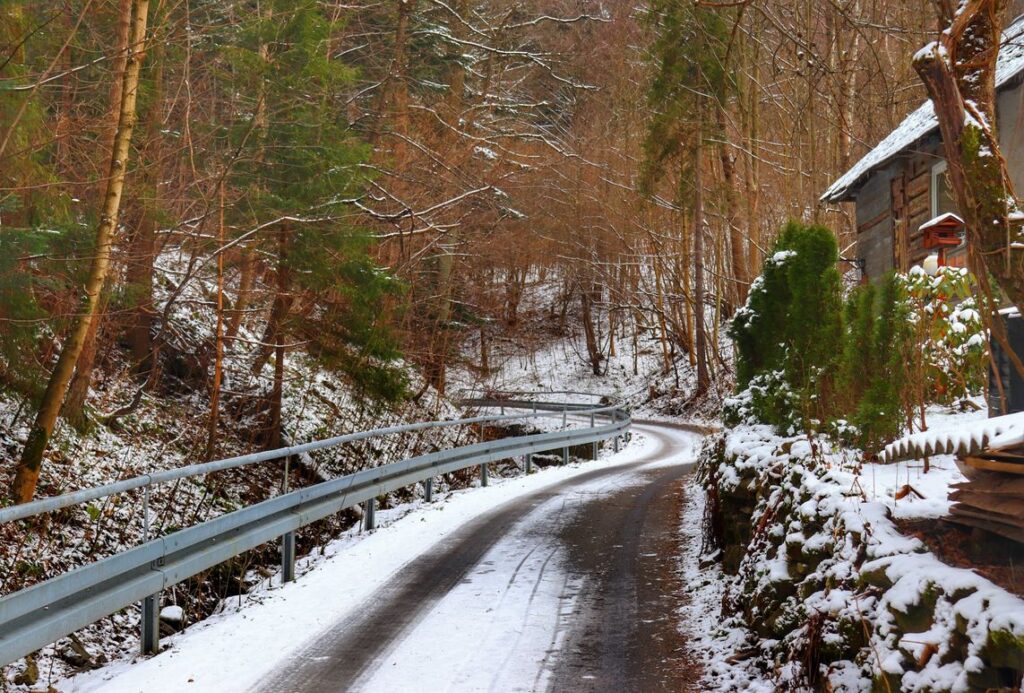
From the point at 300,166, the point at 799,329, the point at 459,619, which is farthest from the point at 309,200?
the point at 459,619

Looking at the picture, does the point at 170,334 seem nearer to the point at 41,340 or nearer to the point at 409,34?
the point at 41,340

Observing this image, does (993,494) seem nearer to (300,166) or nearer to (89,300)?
(89,300)

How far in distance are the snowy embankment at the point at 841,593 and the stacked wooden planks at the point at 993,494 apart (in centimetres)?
31

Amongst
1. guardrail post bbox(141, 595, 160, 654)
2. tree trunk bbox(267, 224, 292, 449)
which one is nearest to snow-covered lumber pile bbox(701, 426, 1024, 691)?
guardrail post bbox(141, 595, 160, 654)

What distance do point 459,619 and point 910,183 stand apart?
16.5 m

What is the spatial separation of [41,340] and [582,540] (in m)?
8.12

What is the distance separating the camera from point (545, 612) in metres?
7.97

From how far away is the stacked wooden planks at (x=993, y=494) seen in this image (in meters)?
4.41

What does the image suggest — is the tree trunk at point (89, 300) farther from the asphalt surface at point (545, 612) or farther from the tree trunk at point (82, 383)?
the asphalt surface at point (545, 612)

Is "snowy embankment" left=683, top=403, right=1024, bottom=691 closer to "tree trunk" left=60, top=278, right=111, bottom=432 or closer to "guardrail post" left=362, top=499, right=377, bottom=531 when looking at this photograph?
"guardrail post" left=362, top=499, right=377, bottom=531

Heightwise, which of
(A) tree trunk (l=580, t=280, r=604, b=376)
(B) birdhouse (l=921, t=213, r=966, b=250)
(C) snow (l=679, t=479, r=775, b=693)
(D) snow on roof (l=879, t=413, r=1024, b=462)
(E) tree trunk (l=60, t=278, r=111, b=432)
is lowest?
(C) snow (l=679, t=479, r=775, b=693)

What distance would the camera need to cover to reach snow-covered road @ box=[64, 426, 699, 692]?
638 centimetres

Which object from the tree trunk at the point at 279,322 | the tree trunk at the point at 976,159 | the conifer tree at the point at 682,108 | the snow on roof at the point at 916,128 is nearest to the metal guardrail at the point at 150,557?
the tree trunk at the point at 976,159

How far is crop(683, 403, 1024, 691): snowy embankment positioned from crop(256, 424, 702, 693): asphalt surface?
1.62 feet
